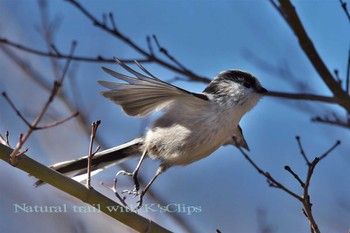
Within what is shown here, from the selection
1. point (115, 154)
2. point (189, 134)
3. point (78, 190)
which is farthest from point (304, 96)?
point (78, 190)

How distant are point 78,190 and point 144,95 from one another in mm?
731

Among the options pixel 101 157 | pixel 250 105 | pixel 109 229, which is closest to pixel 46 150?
pixel 109 229

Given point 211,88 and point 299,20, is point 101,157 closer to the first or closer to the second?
point 211,88

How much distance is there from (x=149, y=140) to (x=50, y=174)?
0.88m

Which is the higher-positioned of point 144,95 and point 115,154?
point 144,95

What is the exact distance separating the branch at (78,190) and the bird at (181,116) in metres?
0.36

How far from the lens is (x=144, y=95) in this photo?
250 cm

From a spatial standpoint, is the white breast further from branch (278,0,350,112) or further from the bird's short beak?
branch (278,0,350,112)

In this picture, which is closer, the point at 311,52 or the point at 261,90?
the point at 311,52

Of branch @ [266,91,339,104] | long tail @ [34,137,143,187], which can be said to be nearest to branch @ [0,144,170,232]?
long tail @ [34,137,143,187]

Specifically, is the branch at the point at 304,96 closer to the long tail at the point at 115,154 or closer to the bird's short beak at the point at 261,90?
the bird's short beak at the point at 261,90

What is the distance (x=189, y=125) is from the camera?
2.55 metres

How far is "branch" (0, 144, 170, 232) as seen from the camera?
1785 mm

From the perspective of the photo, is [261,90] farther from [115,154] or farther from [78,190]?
[78,190]
